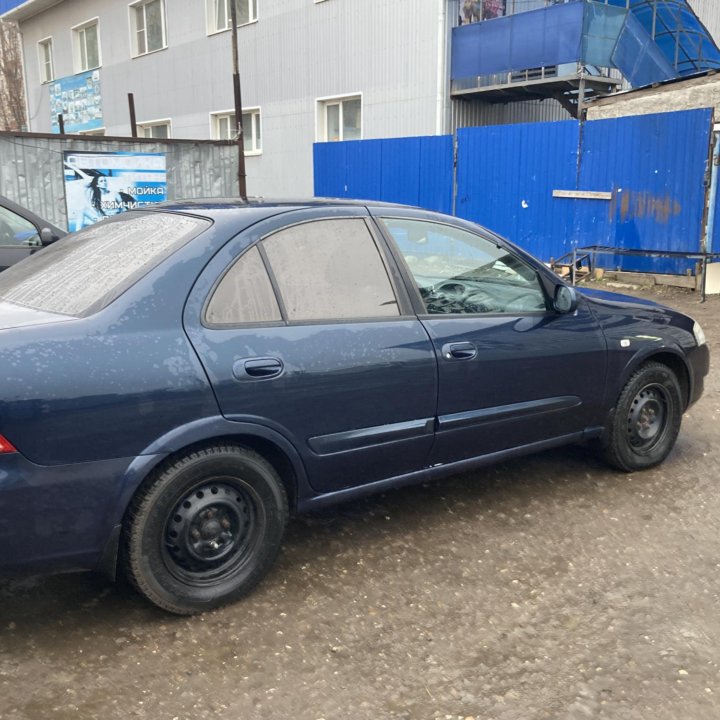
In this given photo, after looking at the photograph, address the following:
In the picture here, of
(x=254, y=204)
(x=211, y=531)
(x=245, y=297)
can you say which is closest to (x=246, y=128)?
(x=254, y=204)

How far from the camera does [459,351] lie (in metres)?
3.58

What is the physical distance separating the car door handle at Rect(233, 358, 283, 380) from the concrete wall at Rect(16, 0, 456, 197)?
521 inches

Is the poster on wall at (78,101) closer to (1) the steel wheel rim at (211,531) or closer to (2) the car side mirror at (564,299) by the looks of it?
(2) the car side mirror at (564,299)

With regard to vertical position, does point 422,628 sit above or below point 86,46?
below

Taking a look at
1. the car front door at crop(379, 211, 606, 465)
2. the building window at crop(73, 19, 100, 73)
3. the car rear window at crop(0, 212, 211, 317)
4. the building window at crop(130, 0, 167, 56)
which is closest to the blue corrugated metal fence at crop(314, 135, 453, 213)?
the building window at crop(130, 0, 167, 56)

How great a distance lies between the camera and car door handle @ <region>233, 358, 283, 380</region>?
296cm

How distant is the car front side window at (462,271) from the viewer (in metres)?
3.68

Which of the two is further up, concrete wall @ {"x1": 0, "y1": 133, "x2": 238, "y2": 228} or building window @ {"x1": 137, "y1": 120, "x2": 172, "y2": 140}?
building window @ {"x1": 137, "y1": 120, "x2": 172, "y2": 140}

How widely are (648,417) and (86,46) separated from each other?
27.3 metres

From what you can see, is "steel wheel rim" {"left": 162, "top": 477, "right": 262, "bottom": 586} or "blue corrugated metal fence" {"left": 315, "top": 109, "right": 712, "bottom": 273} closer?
"steel wheel rim" {"left": 162, "top": 477, "right": 262, "bottom": 586}

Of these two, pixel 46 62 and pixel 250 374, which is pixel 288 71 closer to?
pixel 46 62

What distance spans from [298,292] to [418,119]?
13.3 metres

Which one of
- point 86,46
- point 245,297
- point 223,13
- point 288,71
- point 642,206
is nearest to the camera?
point 245,297

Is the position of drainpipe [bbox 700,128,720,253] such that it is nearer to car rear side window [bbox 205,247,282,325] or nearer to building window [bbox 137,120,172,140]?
car rear side window [bbox 205,247,282,325]
